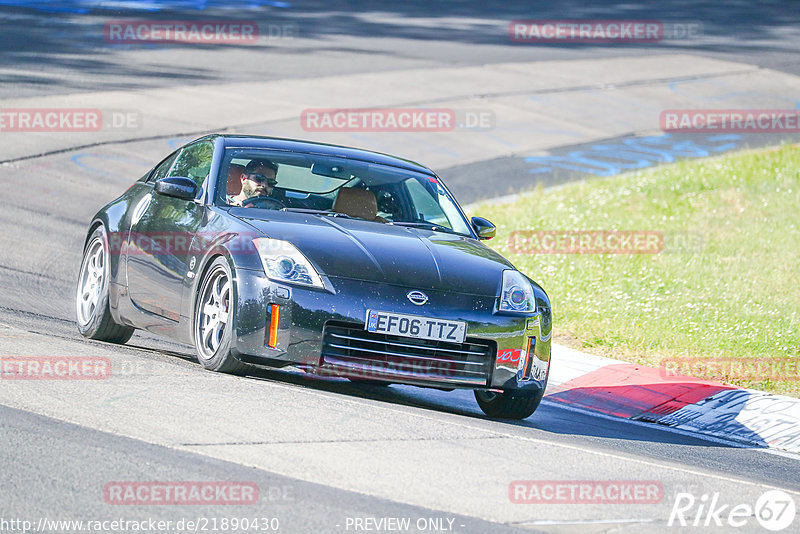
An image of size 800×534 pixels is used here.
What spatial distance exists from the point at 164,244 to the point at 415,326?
6.48ft

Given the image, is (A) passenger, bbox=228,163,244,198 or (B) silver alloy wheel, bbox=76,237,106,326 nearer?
(A) passenger, bbox=228,163,244,198

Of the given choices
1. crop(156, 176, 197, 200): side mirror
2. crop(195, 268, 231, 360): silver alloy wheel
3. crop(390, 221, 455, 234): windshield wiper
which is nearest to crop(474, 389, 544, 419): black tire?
crop(390, 221, 455, 234): windshield wiper

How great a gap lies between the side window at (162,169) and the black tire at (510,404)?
9.34 ft

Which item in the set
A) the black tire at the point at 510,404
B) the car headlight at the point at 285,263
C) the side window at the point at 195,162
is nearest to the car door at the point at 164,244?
the side window at the point at 195,162

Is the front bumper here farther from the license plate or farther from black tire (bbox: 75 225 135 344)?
black tire (bbox: 75 225 135 344)

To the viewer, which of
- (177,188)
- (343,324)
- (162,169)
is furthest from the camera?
(162,169)

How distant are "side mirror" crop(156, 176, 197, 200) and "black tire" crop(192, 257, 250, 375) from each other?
2.31 feet

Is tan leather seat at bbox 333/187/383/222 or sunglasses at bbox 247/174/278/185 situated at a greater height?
sunglasses at bbox 247/174/278/185

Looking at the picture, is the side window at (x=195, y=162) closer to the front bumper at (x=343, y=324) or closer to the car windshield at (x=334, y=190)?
the car windshield at (x=334, y=190)

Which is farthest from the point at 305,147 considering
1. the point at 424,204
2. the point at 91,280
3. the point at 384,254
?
the point at 91,280

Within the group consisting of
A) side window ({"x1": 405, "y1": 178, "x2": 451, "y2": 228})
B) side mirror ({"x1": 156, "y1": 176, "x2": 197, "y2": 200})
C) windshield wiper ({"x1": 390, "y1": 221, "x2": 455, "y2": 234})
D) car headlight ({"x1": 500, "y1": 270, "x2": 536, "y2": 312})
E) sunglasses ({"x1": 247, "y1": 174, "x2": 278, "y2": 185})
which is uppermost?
sunglasses ({"x1": 247, "y1": 174, "x2": 278, "y2": 185})

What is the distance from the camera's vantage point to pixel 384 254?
24.3 ft

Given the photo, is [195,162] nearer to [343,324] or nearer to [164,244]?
[164,244]

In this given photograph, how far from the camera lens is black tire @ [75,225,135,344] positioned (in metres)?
8.87
